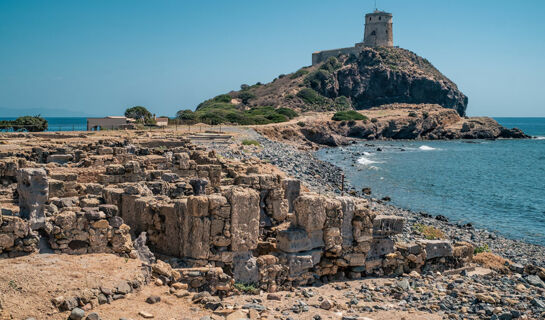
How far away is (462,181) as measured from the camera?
39000mm

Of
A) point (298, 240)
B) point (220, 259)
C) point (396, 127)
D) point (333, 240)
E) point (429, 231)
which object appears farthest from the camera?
point (396, 127)

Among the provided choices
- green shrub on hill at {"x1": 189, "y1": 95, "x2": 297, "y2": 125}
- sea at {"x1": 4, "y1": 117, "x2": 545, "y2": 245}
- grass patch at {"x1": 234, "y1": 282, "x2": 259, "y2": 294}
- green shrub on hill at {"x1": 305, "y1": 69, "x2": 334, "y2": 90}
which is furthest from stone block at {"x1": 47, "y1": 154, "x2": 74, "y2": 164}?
green shrub on hill at {"x1": 305, "y1": 69, "x2": 334, "y2": 90}

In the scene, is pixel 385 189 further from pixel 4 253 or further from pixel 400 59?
pixel 400 59

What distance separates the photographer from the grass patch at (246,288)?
868 cm

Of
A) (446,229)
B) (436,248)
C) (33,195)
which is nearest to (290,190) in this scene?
(436,248)

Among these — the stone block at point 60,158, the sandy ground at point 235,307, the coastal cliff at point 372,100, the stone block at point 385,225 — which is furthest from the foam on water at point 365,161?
the sandy ground at point 235,307

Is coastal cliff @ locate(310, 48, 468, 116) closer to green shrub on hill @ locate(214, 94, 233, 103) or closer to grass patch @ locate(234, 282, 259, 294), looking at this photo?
green shrub on hill @ locate(214, 94, 233, 103)

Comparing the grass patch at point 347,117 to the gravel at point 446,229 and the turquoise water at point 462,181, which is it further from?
the gravel at point 446,229

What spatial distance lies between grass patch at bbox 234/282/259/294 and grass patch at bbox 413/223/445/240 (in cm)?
1182

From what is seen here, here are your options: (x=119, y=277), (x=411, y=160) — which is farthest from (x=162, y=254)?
(x=411, y=160)

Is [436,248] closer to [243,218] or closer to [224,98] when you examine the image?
[243,218]

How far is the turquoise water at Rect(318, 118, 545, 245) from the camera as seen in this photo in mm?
25766

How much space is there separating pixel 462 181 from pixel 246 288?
3424 centimetres

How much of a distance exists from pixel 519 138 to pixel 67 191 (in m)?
99.9
